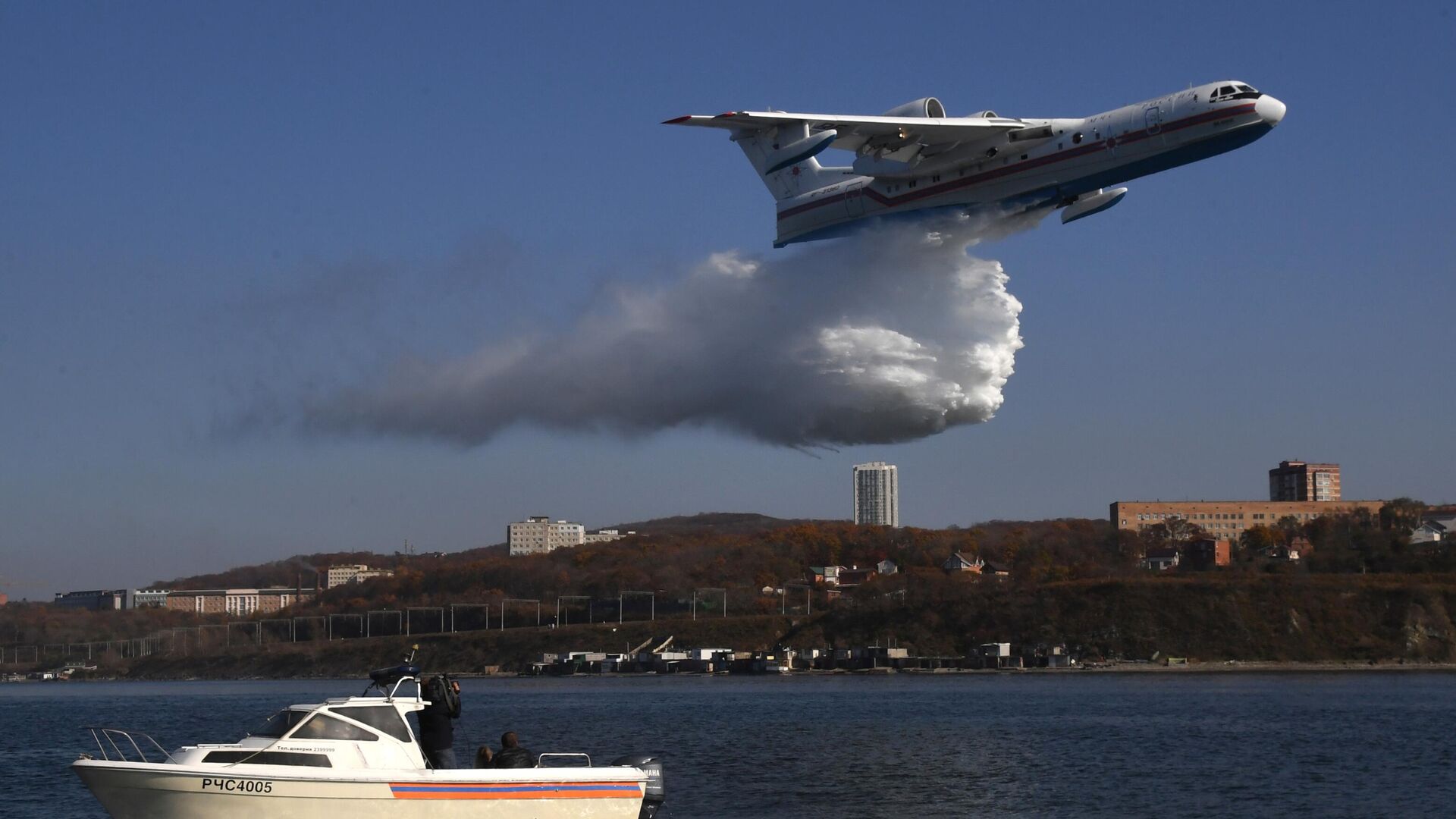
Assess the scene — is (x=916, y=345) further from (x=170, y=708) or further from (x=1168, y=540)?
(x=1168, y=540)

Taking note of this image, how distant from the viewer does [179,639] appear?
158 meters

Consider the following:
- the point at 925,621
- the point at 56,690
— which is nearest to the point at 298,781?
the point at 925,621

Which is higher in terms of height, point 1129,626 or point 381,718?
point 381,718

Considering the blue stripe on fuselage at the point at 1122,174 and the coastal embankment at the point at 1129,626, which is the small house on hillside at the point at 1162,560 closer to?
the coastal embankment at the point at 1129,626

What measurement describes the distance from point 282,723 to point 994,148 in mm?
24009

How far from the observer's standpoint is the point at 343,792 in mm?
19453

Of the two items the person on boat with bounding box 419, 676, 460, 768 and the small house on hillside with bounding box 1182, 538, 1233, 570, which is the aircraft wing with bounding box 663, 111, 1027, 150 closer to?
the person on boat with bounding box 419, 676, 460, 768

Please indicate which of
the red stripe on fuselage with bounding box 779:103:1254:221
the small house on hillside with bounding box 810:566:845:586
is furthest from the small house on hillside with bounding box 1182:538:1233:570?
the red stripe on fuselage with bounding box 779:103:1254:221

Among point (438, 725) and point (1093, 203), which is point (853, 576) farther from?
point (438, 725)

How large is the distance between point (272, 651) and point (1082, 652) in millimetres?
76164

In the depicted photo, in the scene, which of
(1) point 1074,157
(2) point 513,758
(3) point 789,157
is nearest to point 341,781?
(2) point 513,758

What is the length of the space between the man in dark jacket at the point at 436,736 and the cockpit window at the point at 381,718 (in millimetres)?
316

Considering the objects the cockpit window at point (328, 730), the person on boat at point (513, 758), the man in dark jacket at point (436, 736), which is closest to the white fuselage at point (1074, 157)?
the person on boat at point (513, 758)

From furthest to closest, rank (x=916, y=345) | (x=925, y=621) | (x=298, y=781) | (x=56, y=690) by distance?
1. (x=56, y=690)
2. (x=925, y=621)
3. (x=916, y=345)
4. (x=298, y=781)
